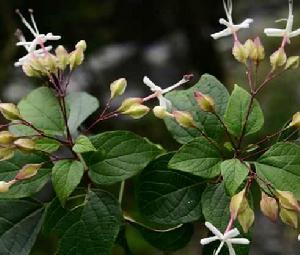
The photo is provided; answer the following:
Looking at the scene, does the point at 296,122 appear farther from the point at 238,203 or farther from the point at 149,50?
the point at 149,50

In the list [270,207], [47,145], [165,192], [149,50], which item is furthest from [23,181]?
[149,50]

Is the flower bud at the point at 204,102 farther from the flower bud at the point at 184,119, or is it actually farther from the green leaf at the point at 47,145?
the green leaf at the point at 47,145

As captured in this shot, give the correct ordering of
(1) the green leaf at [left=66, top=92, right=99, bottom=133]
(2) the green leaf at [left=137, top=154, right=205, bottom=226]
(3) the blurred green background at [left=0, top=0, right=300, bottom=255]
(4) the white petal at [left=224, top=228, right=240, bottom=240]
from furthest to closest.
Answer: (3) the blurred green background at [left=0, top=0, right=300, bottom=255]
(1) the green leaf at [left=66, top=92, right=99, bottom=133]
(2) the green leaf at [left=137, top=154, right=205, bottom=226]
(4) the white petal at [left=224, top=228, right=240, bottom=240]

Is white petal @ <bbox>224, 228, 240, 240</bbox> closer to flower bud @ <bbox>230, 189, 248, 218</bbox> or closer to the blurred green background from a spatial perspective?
flower bud @ <bbox>230, 189, 248, 218</bbox>

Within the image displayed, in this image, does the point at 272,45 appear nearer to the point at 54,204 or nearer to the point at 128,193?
the point at 128,193

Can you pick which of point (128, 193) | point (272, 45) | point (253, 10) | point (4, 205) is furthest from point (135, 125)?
point (4, 205)

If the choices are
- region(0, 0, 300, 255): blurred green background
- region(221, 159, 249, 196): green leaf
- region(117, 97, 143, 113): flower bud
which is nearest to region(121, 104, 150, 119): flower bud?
region(117, 97, 143, 113): flower bud
